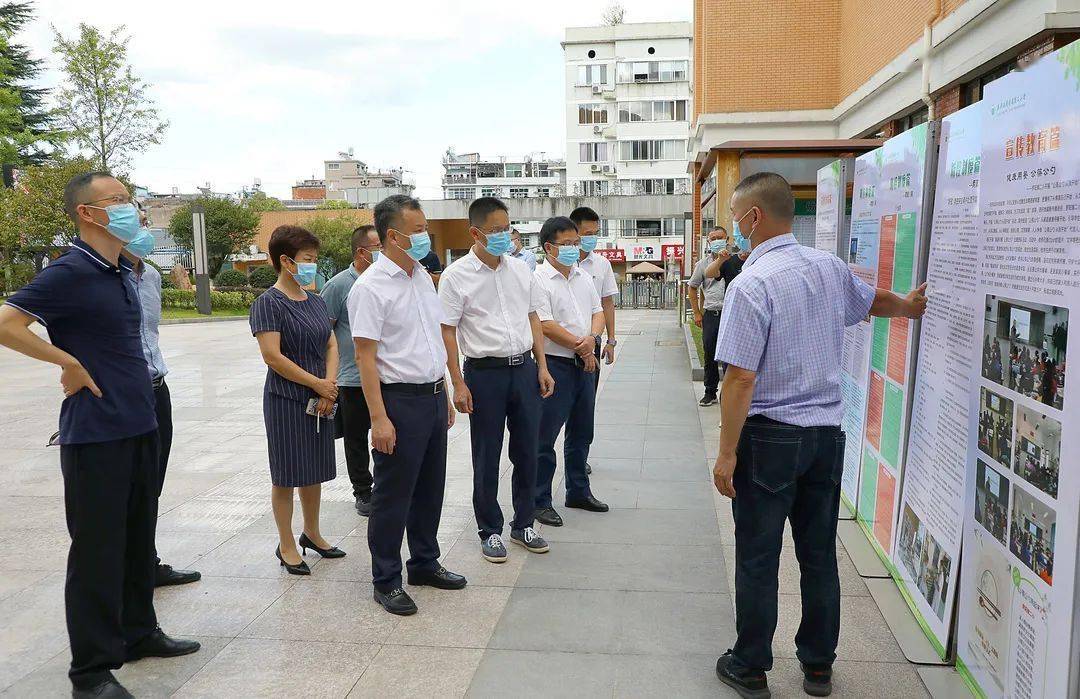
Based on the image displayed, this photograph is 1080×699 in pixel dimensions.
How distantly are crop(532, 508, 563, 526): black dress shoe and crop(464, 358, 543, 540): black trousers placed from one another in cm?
57

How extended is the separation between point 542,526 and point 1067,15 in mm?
6336

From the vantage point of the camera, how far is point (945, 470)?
3.29 metres

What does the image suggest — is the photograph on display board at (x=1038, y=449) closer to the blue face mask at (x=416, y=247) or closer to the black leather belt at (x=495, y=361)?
the black leather belt at (x=495, y=361)

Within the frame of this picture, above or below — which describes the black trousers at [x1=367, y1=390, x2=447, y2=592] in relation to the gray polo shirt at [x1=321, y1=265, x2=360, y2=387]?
below

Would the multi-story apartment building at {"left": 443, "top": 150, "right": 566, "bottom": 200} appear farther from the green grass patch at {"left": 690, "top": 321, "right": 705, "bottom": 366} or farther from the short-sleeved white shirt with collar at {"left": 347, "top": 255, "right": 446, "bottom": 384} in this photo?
the short-sleeved white shirt with collar at {"left": 347, "top": 255, "right": 446, "bottom": 384}

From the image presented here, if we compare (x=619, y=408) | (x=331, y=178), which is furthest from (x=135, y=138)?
(x=331, y=178)

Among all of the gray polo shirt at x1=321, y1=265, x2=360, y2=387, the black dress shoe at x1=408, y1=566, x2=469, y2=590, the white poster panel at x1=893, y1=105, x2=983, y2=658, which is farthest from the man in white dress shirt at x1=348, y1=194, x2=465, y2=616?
the white poster panel at x1=893, y1=105, x2=983, y2=658

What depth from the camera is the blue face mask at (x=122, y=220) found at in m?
3.22

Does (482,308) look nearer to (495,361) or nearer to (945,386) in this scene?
(495,361)

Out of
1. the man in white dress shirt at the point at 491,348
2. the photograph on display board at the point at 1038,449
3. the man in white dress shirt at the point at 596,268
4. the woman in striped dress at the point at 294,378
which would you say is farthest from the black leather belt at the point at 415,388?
the photograph on display board at the point at 1038,449

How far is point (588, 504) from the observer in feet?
18.2

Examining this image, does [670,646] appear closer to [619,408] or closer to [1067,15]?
[619,408]

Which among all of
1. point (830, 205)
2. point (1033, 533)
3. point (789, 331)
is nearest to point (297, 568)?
point (789, 331)

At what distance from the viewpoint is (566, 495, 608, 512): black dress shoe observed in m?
5.52
